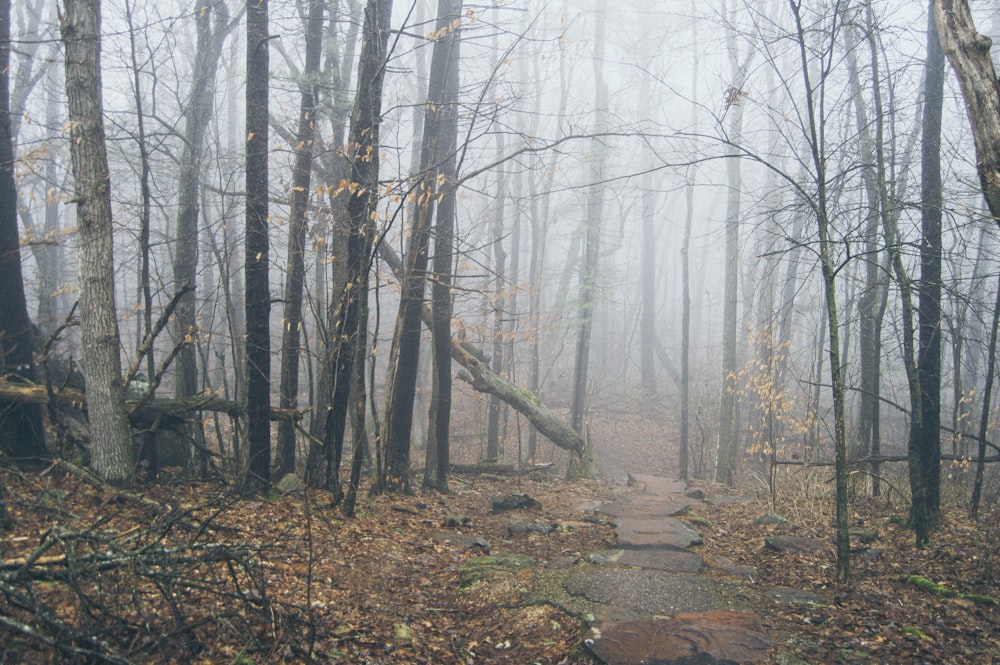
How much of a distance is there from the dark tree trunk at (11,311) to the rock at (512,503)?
589 centimetres

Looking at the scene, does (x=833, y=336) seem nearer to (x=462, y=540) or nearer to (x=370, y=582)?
(x=462, y=540)

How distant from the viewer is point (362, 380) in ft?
25.2

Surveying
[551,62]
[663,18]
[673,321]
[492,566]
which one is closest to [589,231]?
[551,62]

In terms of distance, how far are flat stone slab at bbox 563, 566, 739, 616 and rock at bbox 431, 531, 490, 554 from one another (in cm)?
133

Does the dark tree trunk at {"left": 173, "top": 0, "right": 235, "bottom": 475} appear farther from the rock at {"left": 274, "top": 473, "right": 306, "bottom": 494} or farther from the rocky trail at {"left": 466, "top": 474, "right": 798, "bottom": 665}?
the rocky trail at {"left": 466, "top": 474, "right": 798, "bottom": 665}

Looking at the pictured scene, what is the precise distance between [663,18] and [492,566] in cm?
2448

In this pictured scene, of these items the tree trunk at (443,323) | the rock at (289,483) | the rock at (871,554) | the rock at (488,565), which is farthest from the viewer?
the tree trunk at (443,323)

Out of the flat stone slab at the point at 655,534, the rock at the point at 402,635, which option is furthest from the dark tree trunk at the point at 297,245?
the flat stone slab at the point at 655,534

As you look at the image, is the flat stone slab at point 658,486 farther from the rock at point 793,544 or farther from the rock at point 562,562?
the rock at point 562,562

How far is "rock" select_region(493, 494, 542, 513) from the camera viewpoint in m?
9.66

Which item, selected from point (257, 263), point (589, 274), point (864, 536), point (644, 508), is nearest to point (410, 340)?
point (257, 263)

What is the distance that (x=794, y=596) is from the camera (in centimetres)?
592

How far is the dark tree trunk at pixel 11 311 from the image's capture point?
7496 mm

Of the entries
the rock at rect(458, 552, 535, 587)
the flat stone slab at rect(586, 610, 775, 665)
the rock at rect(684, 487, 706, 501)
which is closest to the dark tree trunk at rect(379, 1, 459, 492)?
the rock at rect(458, 552, 535, 587)
